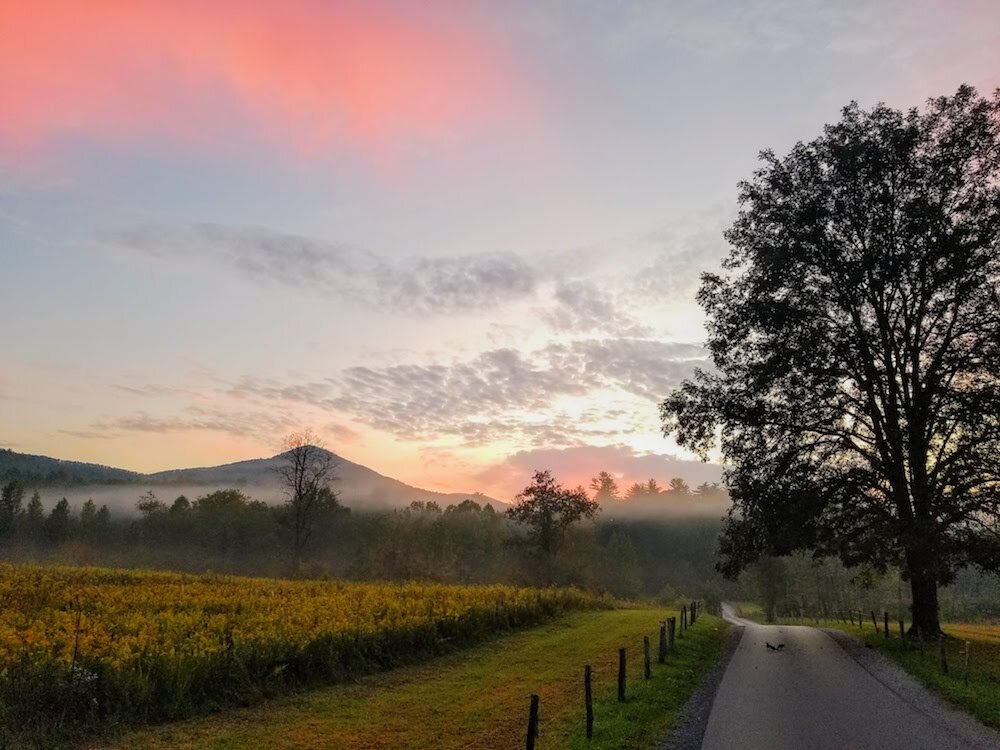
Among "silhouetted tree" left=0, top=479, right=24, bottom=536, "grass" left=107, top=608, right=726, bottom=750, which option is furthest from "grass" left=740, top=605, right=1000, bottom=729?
"silhouetted tree" left=0, top=479, right=24, bottom=536

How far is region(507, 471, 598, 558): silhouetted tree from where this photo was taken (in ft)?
262

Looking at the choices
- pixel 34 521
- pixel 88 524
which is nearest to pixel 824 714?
pixel 88 524

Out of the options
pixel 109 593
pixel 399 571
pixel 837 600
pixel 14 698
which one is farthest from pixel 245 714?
pixel 837 600

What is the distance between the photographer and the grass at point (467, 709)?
39.8ft

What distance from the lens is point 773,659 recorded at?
22578mm

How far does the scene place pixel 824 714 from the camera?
14.1 meters

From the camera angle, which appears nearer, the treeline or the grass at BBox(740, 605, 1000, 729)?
the grass at BBox(740, 605, 1000, 729)

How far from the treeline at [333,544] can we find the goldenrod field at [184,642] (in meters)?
49.1

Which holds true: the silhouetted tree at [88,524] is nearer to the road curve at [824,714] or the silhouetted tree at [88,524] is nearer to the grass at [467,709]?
the grass at [467,709]

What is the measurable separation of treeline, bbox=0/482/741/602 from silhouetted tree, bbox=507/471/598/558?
558 mm

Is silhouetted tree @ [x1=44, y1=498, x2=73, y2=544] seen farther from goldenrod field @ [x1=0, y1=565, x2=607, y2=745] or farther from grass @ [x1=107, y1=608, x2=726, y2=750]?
A: grass @ [x1=107, y1=608, x2=726, y2=750]

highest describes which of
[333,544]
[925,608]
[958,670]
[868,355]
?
[868,355]

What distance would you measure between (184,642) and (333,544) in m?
120

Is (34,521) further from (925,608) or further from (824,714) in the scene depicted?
(824,714)
